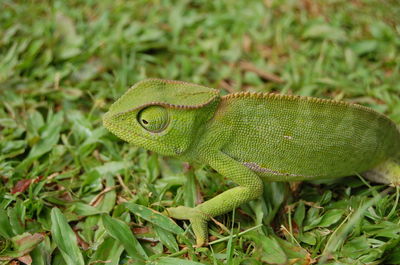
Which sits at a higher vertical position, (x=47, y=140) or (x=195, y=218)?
(x=47, y=140)

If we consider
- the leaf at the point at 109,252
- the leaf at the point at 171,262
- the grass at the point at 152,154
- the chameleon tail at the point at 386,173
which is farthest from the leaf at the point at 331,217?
the leaf at the point at 109,252

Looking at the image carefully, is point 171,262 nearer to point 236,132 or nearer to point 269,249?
point 269,249

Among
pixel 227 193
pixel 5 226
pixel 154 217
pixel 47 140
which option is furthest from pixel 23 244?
pixel 227 193

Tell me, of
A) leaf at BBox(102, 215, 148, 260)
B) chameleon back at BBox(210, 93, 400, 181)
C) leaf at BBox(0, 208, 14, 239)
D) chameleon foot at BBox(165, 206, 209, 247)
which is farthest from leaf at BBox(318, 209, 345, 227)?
leaf at BBox(0, 208, 14, 239)

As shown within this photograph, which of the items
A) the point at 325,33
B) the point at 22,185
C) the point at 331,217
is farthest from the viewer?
the point at 325,33

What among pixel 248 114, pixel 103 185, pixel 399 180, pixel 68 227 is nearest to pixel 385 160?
pixel 399 180

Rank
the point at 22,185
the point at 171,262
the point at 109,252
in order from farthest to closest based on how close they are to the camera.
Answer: the point at 22,185 → the point at 109,252 → the point at 171,262

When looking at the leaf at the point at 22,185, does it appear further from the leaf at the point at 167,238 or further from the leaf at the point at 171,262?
the leaf at the point at 171,262
